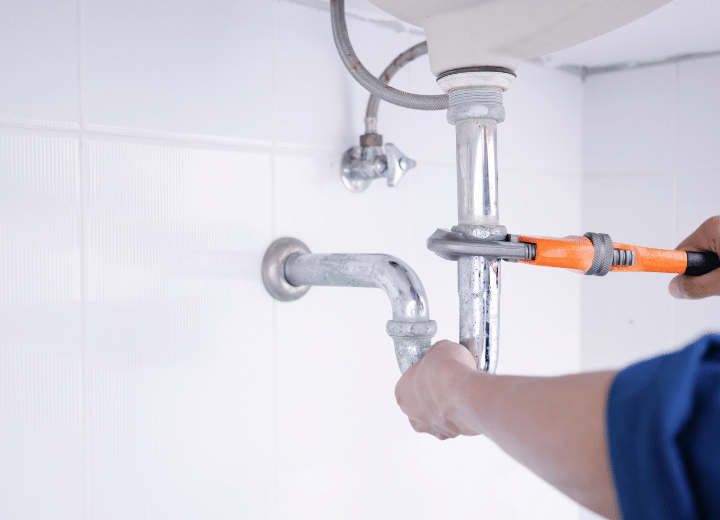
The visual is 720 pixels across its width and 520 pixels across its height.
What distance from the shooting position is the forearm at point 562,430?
28 centimetres

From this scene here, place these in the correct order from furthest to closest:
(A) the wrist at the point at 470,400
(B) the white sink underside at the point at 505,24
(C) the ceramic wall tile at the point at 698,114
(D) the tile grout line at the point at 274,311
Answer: (C) the ceramic wall tile at the point at 698,114 < (D) the tile grout line at the point at 274,311 < (B) the white sink underside at the point at 505,24 < (A) the wrist at the point at 470,400

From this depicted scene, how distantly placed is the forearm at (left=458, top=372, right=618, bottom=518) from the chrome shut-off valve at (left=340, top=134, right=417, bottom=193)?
383 mm

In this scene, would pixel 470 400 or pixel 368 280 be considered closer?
pixel 470 400

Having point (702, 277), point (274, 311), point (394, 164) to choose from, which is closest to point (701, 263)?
point (702, 277)

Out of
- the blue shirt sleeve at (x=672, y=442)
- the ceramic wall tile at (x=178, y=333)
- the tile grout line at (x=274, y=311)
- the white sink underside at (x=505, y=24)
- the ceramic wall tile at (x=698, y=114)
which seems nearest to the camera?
the blue shirt sleeve at (x=672, y=442)

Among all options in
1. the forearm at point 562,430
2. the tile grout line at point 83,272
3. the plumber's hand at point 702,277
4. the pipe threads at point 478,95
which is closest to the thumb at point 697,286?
the plumber's hand at point 702,277

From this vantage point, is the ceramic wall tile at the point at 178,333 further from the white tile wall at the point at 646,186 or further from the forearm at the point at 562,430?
the white tile wall at the point at 646,186

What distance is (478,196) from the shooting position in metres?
0.53

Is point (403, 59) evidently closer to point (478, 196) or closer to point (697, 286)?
point (478, 196)

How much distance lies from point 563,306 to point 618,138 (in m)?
0.28

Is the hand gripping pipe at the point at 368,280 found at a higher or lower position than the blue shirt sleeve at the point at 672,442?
higher

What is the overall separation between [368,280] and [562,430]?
0.28m

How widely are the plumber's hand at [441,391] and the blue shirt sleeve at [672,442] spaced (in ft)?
0.35

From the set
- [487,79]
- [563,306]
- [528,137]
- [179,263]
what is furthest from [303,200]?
[563,306]
